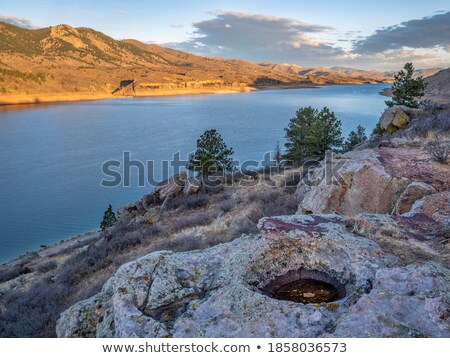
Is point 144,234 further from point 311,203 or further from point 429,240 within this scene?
point 429,240

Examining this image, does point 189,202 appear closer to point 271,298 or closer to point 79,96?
point 271,298

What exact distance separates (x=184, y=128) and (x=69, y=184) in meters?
28.0

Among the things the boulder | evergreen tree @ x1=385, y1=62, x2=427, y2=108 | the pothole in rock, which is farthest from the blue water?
the pothole in rock

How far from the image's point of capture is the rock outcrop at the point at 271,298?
2.95 m

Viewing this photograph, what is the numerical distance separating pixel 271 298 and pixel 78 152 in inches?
1985

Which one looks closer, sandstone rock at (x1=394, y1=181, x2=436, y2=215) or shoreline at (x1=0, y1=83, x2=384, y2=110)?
sandstone rock at (x1=394, y1=181, x2=436, y2=215)

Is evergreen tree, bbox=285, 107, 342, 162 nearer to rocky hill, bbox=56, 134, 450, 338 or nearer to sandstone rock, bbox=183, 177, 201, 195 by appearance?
sandstone rock, bbox=183, 177, 201, 195

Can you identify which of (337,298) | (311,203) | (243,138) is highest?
(337,298)

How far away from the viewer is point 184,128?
61.0 metres

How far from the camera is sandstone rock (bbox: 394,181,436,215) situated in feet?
Answer: 20.1

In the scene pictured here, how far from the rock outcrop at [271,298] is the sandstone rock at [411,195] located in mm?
1827

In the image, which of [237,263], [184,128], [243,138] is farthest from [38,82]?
[237,263]

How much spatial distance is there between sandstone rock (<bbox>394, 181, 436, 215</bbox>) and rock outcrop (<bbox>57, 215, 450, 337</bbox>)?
6.00 feet

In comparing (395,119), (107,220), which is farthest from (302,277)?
(107,220)
